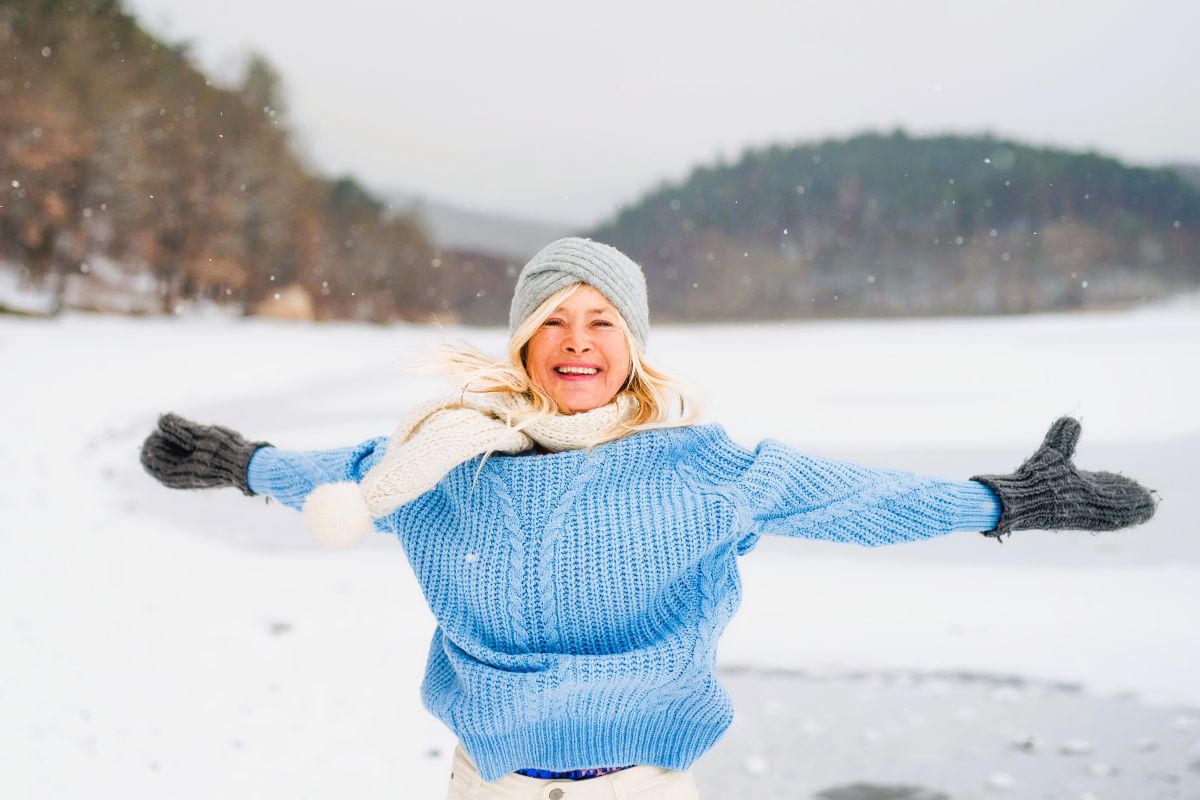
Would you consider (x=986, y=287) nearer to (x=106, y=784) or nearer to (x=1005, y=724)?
(x=1005, y=724)

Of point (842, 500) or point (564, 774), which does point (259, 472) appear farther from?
point (842, 500)

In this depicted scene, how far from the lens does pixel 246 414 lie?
8477 millimetres

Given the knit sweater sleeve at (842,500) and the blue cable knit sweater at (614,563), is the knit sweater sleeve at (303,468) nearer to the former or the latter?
the blue cable knit sweater at (614,563)

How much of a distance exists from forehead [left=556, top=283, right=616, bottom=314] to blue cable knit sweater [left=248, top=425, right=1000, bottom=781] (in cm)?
23

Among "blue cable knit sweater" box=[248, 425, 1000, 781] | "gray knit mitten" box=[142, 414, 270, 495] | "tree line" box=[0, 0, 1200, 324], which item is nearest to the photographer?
"blue cable knit sweater" box=[248, 425, 1000, 781]

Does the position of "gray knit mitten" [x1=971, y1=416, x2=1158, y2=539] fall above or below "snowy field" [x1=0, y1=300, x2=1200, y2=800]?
above

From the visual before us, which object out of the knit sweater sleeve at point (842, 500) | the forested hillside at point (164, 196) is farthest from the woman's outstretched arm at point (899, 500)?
the forested hillside at point (164, 196)

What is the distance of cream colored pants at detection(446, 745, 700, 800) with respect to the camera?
1.42m

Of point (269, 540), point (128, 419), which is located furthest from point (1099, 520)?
point (128, 419)

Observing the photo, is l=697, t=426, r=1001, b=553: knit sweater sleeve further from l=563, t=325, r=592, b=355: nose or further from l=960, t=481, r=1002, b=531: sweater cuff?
l=563, t=325, r=592, b=355: nose

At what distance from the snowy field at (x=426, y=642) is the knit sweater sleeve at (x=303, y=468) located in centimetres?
19

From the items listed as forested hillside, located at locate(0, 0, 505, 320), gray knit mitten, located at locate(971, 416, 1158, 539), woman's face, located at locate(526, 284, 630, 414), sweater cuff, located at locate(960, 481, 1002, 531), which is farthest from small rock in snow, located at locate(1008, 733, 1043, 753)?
forested hillside, located at locate(0, 0, 505, 320)

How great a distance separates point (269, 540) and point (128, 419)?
151 inches

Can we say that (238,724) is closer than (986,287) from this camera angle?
Yes
